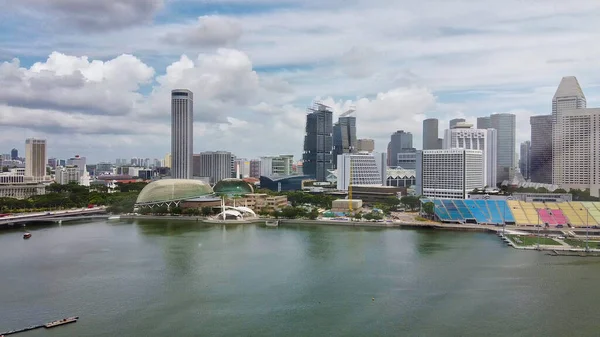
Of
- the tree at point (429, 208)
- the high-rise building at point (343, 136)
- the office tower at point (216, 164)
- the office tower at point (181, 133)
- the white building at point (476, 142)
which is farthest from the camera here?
the office tower at point (216, 164)

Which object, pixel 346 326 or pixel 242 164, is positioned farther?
pixel 242 164

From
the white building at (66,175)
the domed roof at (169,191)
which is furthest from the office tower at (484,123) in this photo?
the white building at (66,175)

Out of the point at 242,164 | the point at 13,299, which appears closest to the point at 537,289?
the point at 13,299

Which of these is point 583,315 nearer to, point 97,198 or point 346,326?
point 346,326

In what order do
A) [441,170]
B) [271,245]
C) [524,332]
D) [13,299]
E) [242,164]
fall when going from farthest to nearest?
[242,164]
[441,170]
[271,245]
[13,299]
[524,332]

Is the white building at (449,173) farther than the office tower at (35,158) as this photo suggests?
No

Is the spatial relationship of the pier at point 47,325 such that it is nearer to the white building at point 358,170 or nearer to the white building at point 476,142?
the white building at point 358,170
